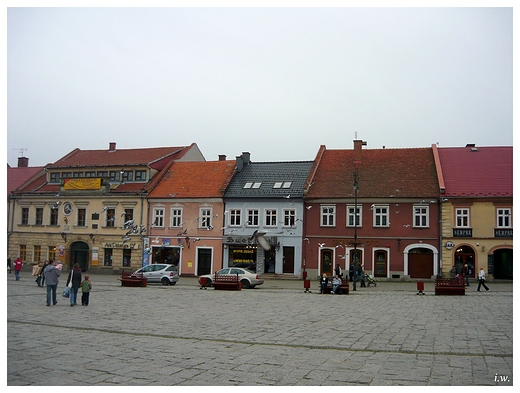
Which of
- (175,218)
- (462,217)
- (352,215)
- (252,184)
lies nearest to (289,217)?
(252,184)

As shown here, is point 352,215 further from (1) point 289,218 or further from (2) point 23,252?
(2) point 23,252

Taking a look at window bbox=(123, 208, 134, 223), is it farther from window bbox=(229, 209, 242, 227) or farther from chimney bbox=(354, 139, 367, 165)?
chimney bbox=(354, 139, 367, 165)

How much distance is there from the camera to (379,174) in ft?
132

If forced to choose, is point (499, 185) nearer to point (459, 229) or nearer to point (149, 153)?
point (459, 229)

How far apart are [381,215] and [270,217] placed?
8.20 m

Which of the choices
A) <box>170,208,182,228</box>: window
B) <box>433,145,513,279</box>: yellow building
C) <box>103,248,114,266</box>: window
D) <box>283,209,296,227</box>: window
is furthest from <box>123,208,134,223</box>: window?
<box>433,145,513,279</box>: yellow building

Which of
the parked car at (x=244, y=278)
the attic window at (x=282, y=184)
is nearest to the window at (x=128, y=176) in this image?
the attic window at (x=282, y=184)

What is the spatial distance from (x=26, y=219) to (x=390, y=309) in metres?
36.2

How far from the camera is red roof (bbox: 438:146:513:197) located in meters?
35.7

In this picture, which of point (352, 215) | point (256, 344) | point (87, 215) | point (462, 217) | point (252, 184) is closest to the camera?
point (256, 344)

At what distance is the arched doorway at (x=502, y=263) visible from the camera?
3581cm

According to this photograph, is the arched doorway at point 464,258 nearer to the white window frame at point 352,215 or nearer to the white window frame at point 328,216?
the white window frame at point 352,215

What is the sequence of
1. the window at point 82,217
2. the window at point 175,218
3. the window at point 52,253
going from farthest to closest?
the window at point 52,253 < the window at point 82,217 < the window at point 175,218

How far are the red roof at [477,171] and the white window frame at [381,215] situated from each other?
4.22m
